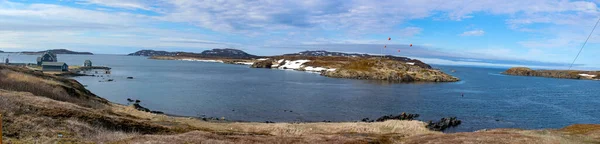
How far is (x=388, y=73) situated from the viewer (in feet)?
533

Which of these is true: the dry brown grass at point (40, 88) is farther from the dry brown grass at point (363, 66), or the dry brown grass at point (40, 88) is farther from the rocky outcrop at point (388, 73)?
the dry brown grass at point (363, 66)

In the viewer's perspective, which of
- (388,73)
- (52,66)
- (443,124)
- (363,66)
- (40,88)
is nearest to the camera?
A: (40,88)

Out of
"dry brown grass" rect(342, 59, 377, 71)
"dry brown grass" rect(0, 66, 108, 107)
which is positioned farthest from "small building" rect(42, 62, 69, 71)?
"dry brown grass" rect(342, 59, 377, 71)

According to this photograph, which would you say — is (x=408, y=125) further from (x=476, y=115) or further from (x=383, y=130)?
(x=476, y=115)

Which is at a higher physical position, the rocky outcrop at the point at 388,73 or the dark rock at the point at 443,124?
the rocky outcrop at the point at 388,73

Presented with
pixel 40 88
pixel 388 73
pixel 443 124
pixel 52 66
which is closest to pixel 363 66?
pixel 388 73

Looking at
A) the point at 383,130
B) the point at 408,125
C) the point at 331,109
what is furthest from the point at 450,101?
the point at 383,130

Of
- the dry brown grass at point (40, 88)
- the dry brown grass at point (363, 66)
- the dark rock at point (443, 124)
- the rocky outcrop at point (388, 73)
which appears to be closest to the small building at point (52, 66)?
the dry brown grass at point (40, 88)

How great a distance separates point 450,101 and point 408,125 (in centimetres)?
4456

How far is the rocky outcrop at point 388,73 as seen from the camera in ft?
519

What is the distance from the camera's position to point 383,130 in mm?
41938

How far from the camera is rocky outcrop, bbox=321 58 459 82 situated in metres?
158

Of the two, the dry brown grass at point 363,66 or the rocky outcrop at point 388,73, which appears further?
the dry brown grass at point 363,66

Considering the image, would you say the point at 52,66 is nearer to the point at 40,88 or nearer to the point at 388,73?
the point at 40,88
